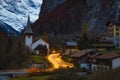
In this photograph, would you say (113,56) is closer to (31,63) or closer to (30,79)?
(30,79)

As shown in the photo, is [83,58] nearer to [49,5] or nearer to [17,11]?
[49,5]

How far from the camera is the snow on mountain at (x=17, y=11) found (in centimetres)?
17525

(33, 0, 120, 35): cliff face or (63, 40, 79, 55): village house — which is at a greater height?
(33, 0, 120, 35): cliff face

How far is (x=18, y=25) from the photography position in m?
173

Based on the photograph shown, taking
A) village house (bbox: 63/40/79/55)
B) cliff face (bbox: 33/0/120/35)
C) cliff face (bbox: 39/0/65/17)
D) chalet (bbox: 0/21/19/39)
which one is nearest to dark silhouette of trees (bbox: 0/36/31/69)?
chalet (bbox: 0/21/19/39)

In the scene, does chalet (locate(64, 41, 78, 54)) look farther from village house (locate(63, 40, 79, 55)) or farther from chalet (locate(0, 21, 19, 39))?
chalet (locate(0, 21, 19, 39))

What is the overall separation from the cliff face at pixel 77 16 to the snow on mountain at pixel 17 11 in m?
40.2

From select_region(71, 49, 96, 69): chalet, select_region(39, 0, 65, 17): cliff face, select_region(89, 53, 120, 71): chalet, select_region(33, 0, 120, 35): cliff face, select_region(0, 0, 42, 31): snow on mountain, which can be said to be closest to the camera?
select_region(89, 53, 120, 71): chalet

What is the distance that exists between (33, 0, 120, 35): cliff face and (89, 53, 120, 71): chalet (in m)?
33.4

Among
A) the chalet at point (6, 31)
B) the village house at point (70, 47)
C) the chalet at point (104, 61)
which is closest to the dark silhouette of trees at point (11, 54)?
the chalet at point (6, 31)

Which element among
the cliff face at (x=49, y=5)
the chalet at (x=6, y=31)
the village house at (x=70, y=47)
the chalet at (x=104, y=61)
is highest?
the cliff face at (x=49, y=5)

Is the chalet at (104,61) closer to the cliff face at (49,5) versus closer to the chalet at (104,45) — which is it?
the chalet at (104,45)

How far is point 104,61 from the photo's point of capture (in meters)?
49.0

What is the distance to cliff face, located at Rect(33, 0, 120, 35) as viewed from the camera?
91625 millimetres
